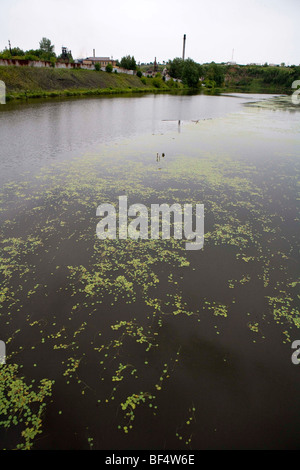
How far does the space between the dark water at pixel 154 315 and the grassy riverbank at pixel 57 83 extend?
97.9 feet

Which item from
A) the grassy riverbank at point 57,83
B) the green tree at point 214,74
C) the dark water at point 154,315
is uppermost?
the green tree at point 214,74

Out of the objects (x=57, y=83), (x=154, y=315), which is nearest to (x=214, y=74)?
(x=57, y=83)

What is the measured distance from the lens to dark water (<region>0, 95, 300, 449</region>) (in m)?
3.20

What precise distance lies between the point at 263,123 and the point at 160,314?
23.1 meters

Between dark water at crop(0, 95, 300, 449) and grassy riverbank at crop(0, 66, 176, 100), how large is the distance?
29.9 m

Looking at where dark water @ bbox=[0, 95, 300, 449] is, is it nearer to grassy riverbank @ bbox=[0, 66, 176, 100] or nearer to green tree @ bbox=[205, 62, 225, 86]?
grassy riverbank @ bbox=[0, 66, 176, 100]

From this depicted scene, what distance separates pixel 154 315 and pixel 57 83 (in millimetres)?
45085

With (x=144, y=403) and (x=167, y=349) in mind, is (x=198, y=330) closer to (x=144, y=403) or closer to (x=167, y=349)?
(x=167, y=349)

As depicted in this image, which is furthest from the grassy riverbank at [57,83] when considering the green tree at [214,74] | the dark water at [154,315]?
the green tree at [214,74]

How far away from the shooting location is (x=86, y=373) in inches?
145

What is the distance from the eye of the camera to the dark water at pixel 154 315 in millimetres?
3201

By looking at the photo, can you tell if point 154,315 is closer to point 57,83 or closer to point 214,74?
point 57,83

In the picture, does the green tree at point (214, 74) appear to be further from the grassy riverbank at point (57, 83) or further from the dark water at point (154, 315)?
the dark water at point (154, 315)
